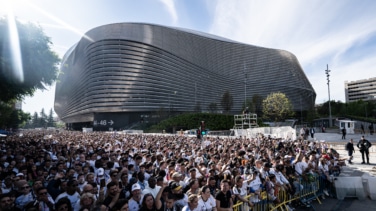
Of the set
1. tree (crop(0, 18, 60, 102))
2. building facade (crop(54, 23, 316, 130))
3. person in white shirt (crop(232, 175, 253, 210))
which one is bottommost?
person in white shirt (crop(232, 175, 253, 210))

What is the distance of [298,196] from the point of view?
26.6 feet

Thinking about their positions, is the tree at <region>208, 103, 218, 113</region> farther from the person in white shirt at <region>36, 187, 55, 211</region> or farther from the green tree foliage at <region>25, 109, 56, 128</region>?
the green tree foliage at <region>25, 109, 56, 128</region>

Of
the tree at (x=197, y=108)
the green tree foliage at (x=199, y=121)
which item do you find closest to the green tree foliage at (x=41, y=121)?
the tree at (x=197, y=108)

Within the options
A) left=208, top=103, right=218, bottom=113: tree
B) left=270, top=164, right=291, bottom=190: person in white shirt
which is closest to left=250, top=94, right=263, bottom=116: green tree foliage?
left=208, top=103, right=218, bottom=113: tree

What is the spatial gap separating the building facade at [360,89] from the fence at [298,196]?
497ft

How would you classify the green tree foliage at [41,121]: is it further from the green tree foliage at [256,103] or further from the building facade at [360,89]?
the building facade at [360,89]

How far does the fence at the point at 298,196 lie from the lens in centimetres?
641

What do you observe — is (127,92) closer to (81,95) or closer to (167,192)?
(81,95)

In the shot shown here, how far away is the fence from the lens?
6.41m

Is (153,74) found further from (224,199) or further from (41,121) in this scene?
(41,121)

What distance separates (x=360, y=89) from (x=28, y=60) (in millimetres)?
169449

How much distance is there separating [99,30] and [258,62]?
207ft

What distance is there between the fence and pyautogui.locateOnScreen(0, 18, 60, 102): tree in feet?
55.9

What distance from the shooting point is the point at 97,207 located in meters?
4.95
